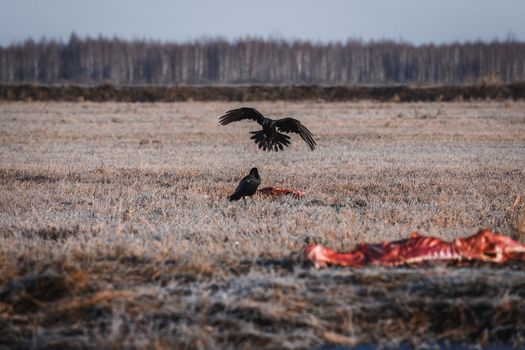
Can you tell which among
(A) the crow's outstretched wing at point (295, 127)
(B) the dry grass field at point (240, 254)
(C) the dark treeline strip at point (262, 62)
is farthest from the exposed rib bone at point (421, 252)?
(C) the dark treeline strip at point (262, 62)

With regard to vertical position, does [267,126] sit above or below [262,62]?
below

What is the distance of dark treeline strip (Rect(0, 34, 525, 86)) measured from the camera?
90.6m

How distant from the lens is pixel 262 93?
43281 millimetres

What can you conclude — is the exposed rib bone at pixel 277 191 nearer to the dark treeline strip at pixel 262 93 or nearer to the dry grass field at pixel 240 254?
the dry grass field at pixel 240 254

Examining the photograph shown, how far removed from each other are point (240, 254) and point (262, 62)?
87137 mm

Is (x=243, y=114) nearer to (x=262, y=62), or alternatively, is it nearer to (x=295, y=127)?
(x=295, y=127)

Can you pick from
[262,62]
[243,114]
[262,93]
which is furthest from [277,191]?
[262,62]

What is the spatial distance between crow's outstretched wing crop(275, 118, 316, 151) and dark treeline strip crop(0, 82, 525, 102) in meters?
30.8

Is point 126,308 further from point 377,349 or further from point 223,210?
point 223,210

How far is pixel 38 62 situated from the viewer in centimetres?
9550

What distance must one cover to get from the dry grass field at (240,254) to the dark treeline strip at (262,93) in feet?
89.9

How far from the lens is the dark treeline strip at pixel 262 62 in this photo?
90625mm


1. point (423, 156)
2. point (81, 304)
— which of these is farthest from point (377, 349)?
point (423, 156)

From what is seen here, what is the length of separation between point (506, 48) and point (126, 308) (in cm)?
9714
